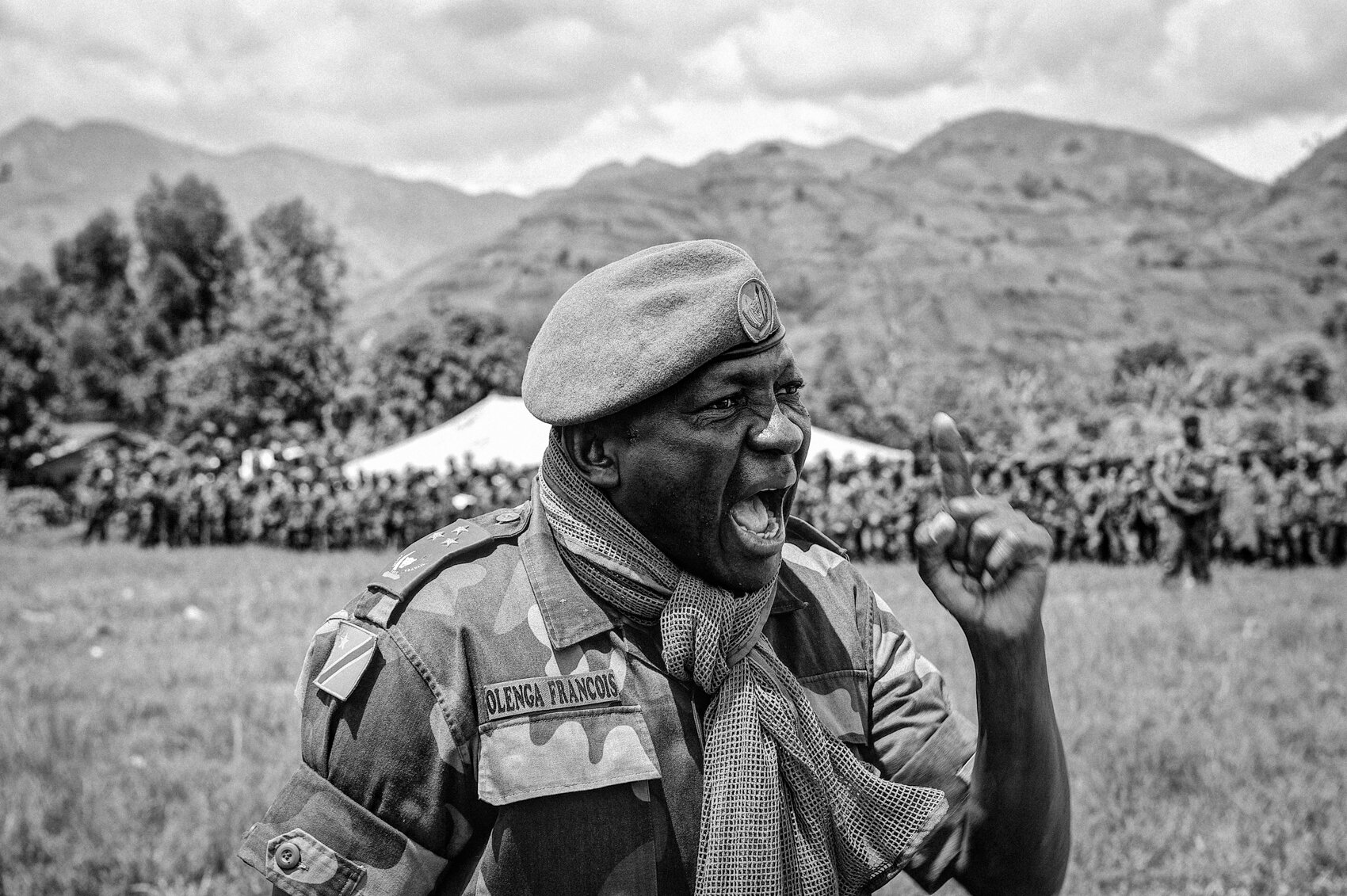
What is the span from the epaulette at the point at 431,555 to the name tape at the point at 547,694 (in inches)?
7.2

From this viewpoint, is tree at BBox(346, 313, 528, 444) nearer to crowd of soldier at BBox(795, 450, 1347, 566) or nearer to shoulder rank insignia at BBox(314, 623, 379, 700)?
crowd of soldier at BBox(795, 450, 1347, 566)

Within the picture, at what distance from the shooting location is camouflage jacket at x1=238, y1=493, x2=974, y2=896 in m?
1.55

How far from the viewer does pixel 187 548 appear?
56.7 ft

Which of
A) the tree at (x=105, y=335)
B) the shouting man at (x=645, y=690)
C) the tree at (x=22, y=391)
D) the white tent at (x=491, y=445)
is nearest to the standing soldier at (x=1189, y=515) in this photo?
the white tent at (x=491, y=445)

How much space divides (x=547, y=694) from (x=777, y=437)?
1.60 ft

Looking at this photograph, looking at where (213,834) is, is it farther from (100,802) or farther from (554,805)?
(554,805)

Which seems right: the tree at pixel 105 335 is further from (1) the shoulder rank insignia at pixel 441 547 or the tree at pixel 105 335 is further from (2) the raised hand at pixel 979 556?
(2) the raised hand at pixel 979 556

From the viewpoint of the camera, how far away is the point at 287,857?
1.54m

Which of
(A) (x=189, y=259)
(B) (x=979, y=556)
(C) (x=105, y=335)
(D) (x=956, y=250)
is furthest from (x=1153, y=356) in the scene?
(D) (x=956, y=250)

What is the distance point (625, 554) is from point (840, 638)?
1.35 ft

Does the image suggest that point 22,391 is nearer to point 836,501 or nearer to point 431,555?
point 836,501

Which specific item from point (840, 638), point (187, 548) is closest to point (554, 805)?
point (840, 638)

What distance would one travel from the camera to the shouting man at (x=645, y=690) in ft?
5.08

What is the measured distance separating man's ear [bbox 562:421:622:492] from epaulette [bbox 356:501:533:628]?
204mm
